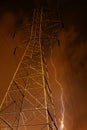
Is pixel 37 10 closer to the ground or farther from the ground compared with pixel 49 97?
farther from the ground

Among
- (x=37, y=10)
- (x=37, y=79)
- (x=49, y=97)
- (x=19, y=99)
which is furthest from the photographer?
(x=37, y=10)

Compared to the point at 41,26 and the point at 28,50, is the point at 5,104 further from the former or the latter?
the point at 41,26

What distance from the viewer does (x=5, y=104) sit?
21375 mm

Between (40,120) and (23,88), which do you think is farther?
(40,120)

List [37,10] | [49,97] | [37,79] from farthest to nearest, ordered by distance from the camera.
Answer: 1. [37,10]
2. [37,79]
3. [49,97]

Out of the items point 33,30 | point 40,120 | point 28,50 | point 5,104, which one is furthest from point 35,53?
point 40,120

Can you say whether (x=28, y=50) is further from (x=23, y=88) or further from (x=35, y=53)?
(x=23, y=88)

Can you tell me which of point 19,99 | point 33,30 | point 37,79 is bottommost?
A: point 19,99

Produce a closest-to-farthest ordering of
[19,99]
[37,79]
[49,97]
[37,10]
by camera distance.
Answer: [49,97]
[37,79]
[19,99]
[37,10]

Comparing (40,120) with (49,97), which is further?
(40,120)

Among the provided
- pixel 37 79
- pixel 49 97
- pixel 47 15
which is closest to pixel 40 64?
pixel 37 79

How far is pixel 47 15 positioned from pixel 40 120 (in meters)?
7.78

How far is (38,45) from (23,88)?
368 centimetres

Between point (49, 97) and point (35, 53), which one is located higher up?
point (35, 53)
